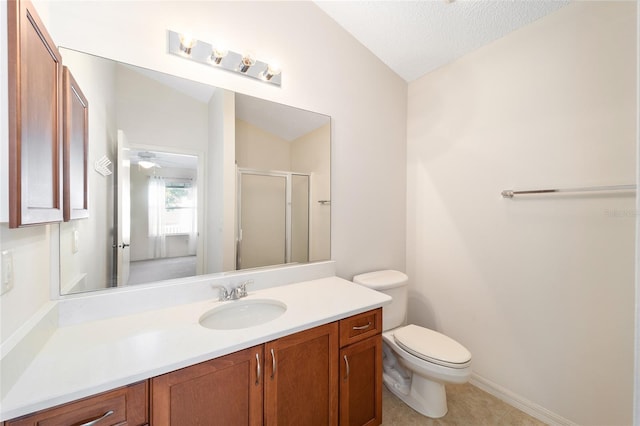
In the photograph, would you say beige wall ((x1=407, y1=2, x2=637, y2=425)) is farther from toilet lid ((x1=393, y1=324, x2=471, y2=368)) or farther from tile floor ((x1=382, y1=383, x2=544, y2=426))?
toilet lid ((x1=393, y1=324, x2=471, y2=368))

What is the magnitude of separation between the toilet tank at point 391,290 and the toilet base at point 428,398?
0.37m

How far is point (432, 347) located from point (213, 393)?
1290 millimetres

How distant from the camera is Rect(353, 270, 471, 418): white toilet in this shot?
4.84 feet

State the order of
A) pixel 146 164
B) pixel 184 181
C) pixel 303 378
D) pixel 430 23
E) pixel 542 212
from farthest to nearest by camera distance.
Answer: pixel 430 23
pixel 542 212
pixel 184 181
pixel 146 164
pixel 303 378

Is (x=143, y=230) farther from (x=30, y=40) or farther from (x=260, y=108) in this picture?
(x=260, y=108)

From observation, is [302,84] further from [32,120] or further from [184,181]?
[32,120]

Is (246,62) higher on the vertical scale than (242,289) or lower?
higher

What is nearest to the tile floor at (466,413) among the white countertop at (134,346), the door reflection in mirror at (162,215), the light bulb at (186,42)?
the white countertop at (134,346)

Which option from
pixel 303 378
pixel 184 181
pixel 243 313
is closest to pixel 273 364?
pixel 303 378

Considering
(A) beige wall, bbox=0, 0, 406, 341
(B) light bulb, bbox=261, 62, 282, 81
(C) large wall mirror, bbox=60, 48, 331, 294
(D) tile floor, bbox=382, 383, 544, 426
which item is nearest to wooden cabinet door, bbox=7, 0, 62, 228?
(A) beige wall, bbox=0, 0, 406, 341

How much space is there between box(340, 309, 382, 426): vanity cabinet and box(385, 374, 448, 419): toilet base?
348mm

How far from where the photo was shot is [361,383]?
4.46 feet

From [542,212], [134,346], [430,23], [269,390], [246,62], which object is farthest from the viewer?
[430,23]

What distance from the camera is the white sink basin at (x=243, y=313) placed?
4.21 feet
